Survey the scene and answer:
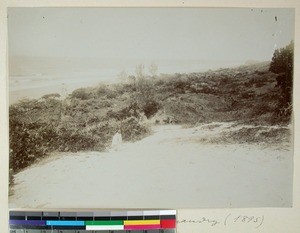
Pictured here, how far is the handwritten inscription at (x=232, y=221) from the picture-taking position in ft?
3.65

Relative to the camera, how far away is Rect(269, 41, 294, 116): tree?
1.10 metres

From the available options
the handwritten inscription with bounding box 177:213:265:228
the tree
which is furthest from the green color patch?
the tree

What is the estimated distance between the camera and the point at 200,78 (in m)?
1.10

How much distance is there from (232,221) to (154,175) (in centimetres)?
31

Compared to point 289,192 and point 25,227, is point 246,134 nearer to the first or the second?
point 289,192

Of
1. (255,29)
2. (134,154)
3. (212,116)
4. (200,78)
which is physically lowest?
(134,154)

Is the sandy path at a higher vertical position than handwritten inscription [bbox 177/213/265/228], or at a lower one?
higher

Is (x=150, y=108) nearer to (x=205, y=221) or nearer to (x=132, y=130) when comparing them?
(x=132, y=130)

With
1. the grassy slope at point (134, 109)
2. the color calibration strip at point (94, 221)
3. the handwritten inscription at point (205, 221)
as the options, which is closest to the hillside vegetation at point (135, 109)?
the grassy slope at point (134, 109)

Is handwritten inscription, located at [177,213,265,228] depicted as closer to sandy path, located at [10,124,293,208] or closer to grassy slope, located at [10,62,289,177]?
sandy path, located at [10,124,293,208]

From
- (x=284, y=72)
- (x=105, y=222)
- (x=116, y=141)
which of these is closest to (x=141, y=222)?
(x=105, y=222)

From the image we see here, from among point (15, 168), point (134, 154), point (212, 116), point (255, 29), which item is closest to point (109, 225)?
point (134, 154)

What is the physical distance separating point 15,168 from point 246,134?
78 centimetres

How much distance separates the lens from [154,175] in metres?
1.10
